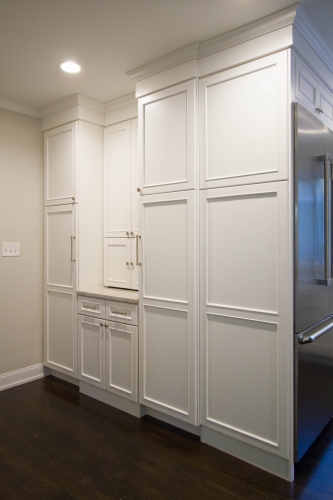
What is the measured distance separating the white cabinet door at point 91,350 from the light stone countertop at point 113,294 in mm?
207

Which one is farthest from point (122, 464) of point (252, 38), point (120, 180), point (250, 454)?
point (252, 38)

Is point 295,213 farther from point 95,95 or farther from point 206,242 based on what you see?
point 95,95

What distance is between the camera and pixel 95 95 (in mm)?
3080

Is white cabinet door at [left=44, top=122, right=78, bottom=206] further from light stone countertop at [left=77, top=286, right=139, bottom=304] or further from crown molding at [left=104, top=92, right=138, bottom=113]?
light stone countertop at [left=77, top=286, right=139, bottom=304]

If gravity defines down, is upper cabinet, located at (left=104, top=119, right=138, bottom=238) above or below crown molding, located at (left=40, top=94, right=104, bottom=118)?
below

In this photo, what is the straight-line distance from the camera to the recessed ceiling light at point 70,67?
2.53 m

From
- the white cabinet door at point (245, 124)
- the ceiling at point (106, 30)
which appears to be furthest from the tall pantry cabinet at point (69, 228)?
the white cabinet door at point (245, 124)

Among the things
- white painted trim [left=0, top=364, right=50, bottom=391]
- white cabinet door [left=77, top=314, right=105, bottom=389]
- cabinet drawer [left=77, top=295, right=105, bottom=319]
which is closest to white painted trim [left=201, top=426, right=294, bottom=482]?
white cabinet door [left=77, top=314, right=105, bottom=389]

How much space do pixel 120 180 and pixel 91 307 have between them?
1136 mm

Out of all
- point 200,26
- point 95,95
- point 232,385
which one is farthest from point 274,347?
point 95,95

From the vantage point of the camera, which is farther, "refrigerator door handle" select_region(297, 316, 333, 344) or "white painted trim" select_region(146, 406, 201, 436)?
"white painted trim" select_region(146, 406, 201, 436)

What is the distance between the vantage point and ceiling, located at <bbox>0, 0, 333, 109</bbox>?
1894 millimetres

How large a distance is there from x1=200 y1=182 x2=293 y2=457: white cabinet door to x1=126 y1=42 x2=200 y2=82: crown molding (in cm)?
91

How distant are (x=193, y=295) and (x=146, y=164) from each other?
1.01 metres
